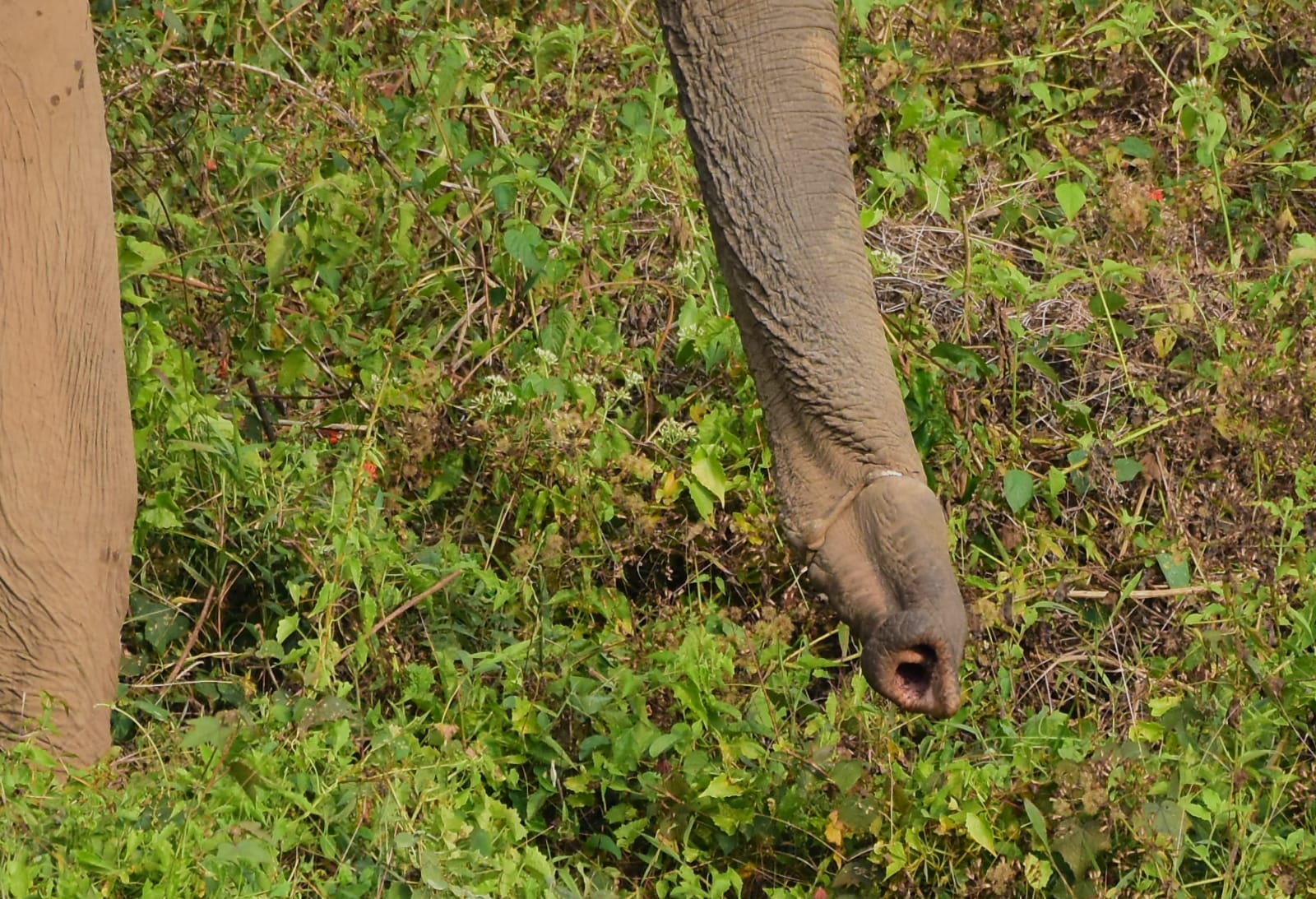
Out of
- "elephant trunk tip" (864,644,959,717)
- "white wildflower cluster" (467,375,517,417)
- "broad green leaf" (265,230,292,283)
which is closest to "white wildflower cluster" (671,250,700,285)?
"white wildflower cluster" (467,375,517,417)

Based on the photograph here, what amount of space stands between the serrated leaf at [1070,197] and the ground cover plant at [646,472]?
0.11m

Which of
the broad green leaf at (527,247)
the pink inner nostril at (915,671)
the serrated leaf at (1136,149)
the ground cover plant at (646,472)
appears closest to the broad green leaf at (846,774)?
the ground cover plant at (646,472)

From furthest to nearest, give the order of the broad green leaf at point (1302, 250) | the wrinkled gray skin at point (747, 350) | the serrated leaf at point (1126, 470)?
the broad green leaf at point (1302, 250) → the serrated leaf at point (1126, 470) → the wrinkled gray skin at point (747, 350)

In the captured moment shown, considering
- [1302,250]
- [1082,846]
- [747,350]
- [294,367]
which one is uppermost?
[747,350]

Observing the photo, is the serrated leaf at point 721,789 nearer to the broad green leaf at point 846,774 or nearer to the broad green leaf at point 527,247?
the broad green leaf at point 846,774

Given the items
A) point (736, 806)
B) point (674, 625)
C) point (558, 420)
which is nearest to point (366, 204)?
point (558, 420)

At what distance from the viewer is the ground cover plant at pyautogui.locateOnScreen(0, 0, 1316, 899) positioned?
3131 millimetres

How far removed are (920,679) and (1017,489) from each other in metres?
1.38

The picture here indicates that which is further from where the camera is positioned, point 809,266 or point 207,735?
point 207,735

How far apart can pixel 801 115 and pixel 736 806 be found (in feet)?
4.00

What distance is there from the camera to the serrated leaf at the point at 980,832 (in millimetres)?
3086

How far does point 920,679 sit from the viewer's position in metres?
2.35

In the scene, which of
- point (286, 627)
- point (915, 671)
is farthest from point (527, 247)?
point (915, 671)

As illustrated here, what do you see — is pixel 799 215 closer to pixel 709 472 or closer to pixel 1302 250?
pixel 709 472
